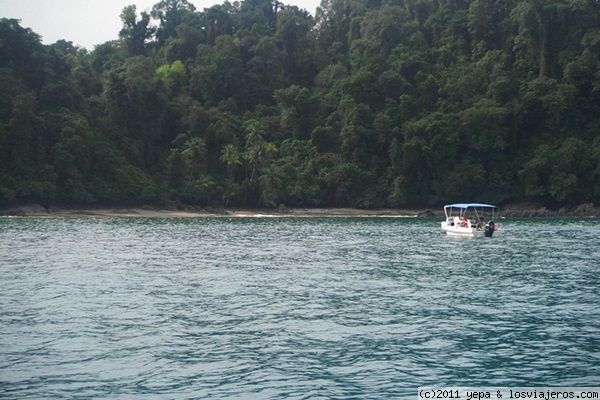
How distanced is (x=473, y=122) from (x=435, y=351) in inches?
3806

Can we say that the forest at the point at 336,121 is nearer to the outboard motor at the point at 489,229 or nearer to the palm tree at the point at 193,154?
the palm tree at the point at 193,154

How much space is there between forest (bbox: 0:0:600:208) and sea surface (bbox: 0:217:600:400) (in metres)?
60.0

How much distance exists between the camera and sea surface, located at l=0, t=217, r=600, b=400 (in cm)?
1575

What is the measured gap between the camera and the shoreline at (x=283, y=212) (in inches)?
3772

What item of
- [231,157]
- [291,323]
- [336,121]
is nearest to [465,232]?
[291,323]

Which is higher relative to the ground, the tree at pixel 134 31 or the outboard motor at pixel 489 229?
the tree at pixel 134 31

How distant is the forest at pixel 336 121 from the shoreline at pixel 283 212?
1437 millimetres

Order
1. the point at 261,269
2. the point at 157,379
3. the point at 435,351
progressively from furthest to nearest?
the point at 261,269 < the point at 435,351 < the point at 157,379

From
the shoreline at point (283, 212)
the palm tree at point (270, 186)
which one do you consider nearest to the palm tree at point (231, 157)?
the palm tree at point (270, 186)

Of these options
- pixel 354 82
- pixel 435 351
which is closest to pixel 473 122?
pixel 354 82

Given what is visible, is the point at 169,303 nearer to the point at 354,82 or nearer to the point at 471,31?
the point at 354,82

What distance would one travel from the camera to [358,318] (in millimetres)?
22922

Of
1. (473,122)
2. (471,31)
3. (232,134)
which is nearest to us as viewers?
(473,122)

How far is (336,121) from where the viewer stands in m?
121
